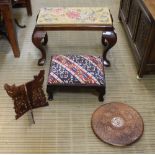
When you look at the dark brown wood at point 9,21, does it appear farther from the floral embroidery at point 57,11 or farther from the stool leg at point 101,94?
the stool leg at point 101,94

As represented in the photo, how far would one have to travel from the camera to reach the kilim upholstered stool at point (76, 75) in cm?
201

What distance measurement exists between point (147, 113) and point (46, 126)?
90 cm

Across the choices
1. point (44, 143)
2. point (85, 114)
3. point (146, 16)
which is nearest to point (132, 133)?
point (85, 114)

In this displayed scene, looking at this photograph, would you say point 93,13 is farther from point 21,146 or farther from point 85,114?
point 21,146

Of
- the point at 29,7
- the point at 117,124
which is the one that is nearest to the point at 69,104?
the point at 117,124

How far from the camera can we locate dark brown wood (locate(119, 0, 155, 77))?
2.04 m

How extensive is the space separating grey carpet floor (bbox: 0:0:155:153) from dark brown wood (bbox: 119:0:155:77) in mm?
190

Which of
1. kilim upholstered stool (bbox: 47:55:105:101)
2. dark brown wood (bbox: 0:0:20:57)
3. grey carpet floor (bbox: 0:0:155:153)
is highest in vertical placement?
dark brown wood (bbox: 0:0:20:57)

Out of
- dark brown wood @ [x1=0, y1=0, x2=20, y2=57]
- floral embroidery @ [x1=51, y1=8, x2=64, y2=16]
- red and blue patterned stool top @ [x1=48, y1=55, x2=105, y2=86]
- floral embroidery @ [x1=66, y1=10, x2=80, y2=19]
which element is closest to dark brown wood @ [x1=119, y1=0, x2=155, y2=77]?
red and blue patterned stool top @ [x1=48, y1=55, x2=105, y2=86]

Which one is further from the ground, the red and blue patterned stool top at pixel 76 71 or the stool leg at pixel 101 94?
the red and blue patterned stool top at pixel 76 71

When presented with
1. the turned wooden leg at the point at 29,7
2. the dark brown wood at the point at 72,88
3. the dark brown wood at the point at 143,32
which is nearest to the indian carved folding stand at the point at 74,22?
the dark brown wood at the point at 143,32

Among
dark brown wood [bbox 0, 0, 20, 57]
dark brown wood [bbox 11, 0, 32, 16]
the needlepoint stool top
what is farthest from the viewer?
dark brown wood [bbox 11, 0, 32, 16]

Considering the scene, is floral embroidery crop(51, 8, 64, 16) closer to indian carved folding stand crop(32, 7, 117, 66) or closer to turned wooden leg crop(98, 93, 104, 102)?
indian carved folding stand crop(32, 7, 117, 66)

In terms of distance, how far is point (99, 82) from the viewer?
2008 mm
